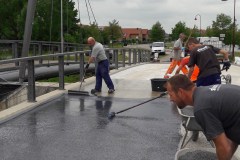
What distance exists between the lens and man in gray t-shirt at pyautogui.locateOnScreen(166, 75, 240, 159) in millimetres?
2922

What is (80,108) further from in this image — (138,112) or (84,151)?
(84,151)

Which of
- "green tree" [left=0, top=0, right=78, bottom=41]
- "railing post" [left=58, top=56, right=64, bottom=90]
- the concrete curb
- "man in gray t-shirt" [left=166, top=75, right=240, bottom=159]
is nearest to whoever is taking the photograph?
"man in gray t-shirt" [left=166, top=75, right=240, bottom=159]

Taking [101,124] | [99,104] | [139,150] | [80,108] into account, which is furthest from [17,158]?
[99,104]

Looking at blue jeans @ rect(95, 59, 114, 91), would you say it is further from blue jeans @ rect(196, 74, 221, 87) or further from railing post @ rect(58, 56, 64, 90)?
blue jeans @ rect(196, 74, 221, 87)

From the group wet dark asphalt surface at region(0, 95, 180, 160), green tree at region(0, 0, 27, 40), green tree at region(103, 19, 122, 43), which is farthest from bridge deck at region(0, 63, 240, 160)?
green tree at region(103, 19, 122, 43)

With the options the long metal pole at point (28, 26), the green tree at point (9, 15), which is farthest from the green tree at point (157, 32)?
the long metal pole at point (28, 26)

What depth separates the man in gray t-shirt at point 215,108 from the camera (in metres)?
2.92

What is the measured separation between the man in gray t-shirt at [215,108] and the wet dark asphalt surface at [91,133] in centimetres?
196

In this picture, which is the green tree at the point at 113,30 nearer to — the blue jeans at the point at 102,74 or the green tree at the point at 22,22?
the green tree at the point at 22,22

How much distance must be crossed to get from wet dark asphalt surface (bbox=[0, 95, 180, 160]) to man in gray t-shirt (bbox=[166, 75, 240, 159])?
6.44ft

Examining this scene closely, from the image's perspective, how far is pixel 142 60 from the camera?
2439 centimetres

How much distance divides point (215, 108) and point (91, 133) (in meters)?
3.43

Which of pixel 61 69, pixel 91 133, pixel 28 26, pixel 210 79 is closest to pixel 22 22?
pixel 28 26

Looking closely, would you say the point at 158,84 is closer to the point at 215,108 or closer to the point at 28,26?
the point at 28,26
